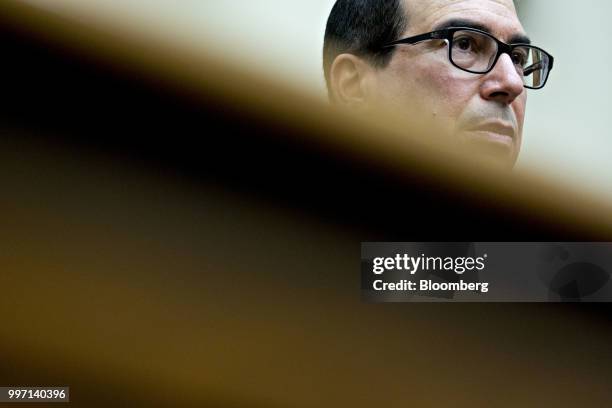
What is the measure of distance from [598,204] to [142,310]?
74cm

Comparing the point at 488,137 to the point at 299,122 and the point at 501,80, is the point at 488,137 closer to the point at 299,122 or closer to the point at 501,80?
the point at 501,80

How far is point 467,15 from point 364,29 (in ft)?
0.59

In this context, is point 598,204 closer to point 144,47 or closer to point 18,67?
point 144,47

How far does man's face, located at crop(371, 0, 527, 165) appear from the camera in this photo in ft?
3.57

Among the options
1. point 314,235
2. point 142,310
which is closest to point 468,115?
point 314,235

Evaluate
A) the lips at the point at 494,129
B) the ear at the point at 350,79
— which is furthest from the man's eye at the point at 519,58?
the ear at the point at 350,79

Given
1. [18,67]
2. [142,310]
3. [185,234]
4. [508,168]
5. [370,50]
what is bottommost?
[142,310]

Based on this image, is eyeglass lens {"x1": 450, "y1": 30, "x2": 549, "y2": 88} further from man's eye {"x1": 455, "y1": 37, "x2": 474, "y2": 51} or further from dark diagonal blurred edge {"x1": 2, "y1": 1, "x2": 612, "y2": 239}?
dark diagonal blurred edge {"x1": 2, "y1": 1, "x2": 612, "y2": 239}

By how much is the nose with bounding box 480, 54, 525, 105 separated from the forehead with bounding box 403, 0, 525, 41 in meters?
0.05

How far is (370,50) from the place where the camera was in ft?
3.82

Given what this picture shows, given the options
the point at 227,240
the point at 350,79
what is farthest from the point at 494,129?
the point at 227,240

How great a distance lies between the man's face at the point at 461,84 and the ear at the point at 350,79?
4 centimetres

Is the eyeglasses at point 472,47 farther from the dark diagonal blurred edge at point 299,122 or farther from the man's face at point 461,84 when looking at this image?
the dark diagonal blurred edge at point 299,122

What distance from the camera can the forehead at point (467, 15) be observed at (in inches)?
43.6
